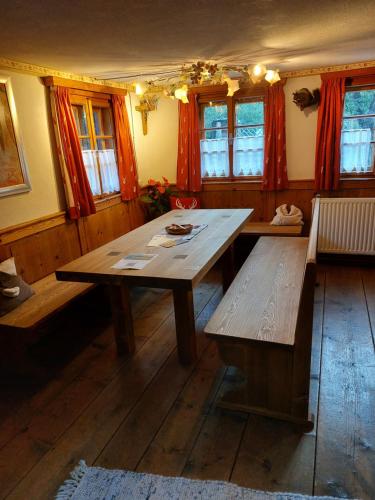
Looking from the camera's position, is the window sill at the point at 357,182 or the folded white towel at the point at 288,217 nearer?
the window sill at the point at 357,182

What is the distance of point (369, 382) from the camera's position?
6.86ft

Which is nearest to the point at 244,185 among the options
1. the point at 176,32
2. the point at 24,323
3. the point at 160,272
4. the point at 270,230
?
the point at 270,230

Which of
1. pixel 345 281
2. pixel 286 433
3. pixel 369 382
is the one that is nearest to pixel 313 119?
pixel 345 281

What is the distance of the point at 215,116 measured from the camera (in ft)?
14.8

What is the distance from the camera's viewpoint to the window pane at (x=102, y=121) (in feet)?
13.1

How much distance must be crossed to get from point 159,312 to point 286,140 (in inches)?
103

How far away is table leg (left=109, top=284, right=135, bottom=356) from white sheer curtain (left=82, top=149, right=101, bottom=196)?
1807mm

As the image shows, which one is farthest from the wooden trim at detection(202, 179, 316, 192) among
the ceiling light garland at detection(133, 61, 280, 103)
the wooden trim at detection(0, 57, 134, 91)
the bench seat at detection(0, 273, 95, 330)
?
the bench seat at detection(0, 273, 95, 330)

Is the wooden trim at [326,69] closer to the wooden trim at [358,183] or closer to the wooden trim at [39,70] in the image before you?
the wooden trim at [358,183]

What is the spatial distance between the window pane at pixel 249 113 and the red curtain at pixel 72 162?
80.8 inches

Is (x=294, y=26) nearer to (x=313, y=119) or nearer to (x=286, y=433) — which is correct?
(x=313, y=119)

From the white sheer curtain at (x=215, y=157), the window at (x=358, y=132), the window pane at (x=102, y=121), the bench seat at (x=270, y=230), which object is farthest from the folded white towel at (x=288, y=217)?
the window pane at (x=102, y=121)

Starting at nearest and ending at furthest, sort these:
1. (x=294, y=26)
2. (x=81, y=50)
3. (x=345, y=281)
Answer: (x=294, y=26)
(x=81, y=50)
(x=345, y=281)

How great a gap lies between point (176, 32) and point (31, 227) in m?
1.90
